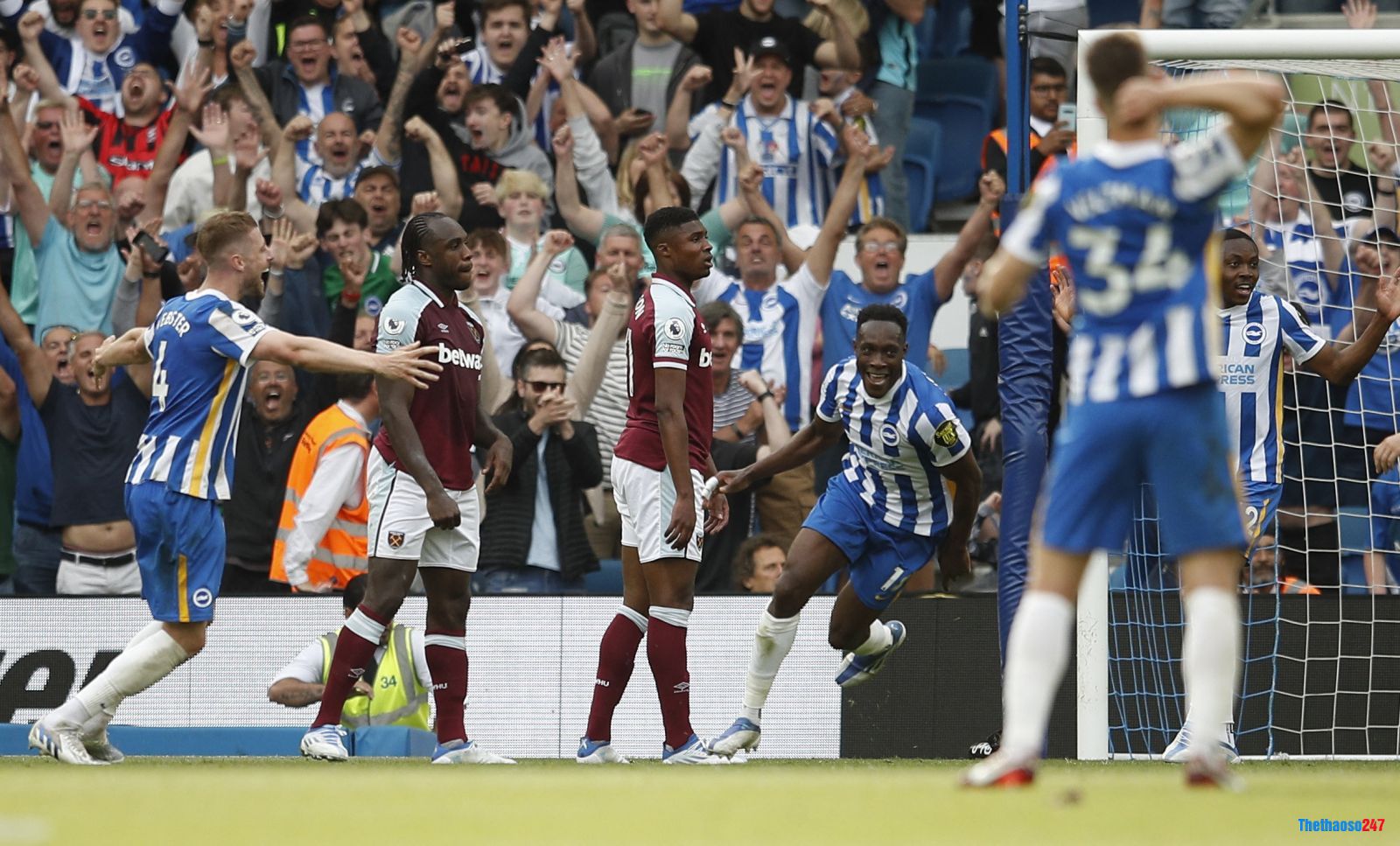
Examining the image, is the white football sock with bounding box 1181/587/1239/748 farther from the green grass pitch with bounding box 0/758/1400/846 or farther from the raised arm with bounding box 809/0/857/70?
the raised arm with bounding box 809/0/857/70

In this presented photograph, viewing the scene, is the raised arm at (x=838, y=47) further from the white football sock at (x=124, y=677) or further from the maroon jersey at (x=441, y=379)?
the white football sock at (x=124, y=677)

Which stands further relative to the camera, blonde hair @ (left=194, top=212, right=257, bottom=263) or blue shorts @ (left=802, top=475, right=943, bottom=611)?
blue shorts @ (left=802, top=475, right=943, bottom=611)

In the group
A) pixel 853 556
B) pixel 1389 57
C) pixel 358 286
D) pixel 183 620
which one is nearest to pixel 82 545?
pixel 358 286

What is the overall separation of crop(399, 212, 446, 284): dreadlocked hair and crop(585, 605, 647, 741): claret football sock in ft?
6.45

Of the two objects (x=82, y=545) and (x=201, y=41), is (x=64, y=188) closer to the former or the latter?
(x=201, y=41)

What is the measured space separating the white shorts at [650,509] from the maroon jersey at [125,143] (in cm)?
692

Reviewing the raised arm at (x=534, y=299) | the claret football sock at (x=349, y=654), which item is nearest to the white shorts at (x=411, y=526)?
the claret football sock at (x=349, y=654)

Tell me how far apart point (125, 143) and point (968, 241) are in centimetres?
661

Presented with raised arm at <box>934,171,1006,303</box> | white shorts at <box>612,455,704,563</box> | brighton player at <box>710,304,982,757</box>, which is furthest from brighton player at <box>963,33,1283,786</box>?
raised arm at <box>934,171,1006,303</box>

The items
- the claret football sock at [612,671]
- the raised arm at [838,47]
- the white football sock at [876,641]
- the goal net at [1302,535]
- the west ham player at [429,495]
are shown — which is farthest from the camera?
the raised arm at [838,47]

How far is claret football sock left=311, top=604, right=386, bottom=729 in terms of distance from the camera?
841 cm

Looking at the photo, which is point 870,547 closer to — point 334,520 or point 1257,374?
point 1257,374

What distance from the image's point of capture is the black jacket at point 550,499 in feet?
37.3

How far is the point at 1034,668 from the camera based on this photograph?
5.09m
